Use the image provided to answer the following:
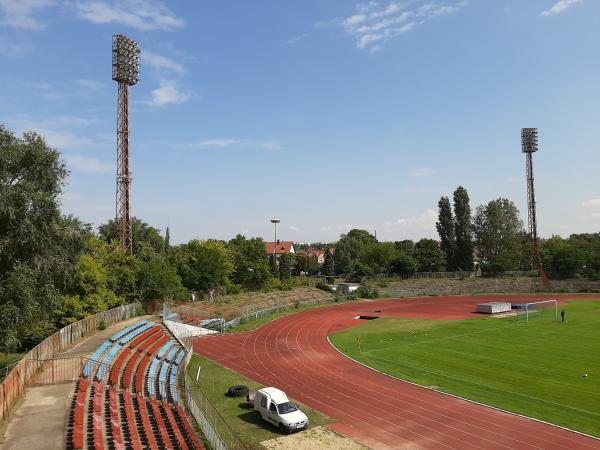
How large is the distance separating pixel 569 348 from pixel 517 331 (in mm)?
7658

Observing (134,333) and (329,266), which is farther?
(329,266)

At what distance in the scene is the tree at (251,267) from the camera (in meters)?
79.4

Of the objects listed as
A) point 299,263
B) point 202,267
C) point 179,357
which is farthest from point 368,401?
point 299,263

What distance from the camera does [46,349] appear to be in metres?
23.0

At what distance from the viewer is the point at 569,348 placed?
1448 inches

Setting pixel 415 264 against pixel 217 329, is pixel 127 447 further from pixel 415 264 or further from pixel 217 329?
pixel 415 264

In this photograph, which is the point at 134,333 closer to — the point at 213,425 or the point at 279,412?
the point at 213,425

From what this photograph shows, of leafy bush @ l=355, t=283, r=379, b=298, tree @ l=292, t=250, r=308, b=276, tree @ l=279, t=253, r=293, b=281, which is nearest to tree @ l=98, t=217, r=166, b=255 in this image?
tree @ l=279, t=253, r=293, b=281

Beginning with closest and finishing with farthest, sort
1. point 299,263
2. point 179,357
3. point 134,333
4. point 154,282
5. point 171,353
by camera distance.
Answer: point 179,357, point 171,353, point 134,333, point 154,282, point 299,263

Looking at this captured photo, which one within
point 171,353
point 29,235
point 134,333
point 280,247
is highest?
point 280,247

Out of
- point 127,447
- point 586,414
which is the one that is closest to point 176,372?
point 127,447

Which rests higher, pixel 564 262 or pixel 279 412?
pixel 564 262

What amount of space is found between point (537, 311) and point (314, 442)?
158 ft

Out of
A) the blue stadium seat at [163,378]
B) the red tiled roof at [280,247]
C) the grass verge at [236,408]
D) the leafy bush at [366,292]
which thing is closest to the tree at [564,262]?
the leafy bush at [366,292]
